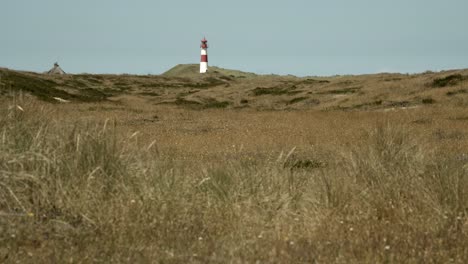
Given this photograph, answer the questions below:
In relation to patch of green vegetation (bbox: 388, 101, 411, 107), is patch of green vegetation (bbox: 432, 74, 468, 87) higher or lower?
higher

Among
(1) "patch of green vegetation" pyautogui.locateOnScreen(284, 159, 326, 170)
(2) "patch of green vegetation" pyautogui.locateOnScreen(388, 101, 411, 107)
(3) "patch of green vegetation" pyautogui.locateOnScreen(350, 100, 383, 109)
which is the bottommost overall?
(1) "patch of green vegetation" pyautogui.locateOnScreen(284, 159, 326, 170)

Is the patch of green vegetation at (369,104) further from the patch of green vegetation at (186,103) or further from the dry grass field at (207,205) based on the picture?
the dry grass field at (207,205)

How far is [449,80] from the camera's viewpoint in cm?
3869

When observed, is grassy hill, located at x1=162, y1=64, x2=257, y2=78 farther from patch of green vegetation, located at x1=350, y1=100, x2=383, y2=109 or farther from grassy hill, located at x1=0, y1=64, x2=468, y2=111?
patch of green vegetation, located at x1=350, y1=100, x2=383, y2=109

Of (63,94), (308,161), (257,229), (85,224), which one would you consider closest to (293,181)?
(257,229)

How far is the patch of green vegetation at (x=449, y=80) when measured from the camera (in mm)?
37544

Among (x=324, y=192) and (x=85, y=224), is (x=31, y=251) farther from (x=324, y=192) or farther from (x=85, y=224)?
(x=324, y=192)

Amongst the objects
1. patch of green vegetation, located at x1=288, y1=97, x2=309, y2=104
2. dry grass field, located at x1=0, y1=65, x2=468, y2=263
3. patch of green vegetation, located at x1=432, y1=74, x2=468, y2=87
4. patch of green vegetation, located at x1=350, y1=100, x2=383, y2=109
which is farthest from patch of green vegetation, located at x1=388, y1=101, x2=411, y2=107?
dry grass field, located at x1=0, y1=65, x2=468, y2=263

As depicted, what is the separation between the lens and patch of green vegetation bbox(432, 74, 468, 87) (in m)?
37.5

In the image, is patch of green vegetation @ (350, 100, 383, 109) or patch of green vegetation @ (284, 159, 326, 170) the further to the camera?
patch of green vegetation @ (350, 100, 383, 109)

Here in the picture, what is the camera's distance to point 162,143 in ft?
61.7

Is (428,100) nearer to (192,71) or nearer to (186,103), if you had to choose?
(186,103)

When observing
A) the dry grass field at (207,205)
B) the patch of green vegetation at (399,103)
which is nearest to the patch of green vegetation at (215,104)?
the patch of green vegetation at (399,103)

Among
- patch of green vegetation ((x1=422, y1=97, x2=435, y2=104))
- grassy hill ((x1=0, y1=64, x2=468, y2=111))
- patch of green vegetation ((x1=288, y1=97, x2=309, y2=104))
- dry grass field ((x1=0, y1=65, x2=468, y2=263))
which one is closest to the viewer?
A: dry grass field ((x1=0, y1=65, x2=468, y2=263))
